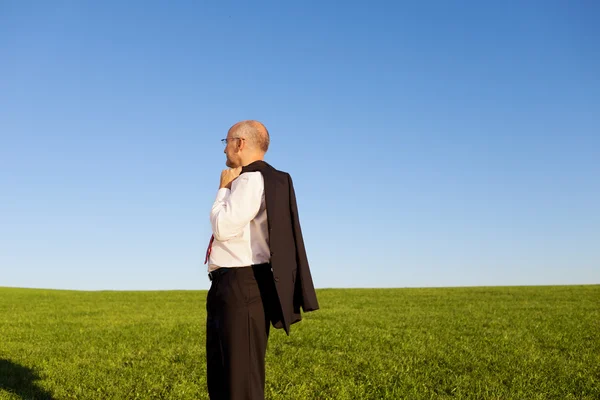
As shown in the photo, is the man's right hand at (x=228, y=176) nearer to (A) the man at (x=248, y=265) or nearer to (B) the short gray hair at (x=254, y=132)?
(A) the man at (x=248, y=265)

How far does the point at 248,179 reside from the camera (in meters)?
5.52

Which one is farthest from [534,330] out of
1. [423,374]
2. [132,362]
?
[132,362]

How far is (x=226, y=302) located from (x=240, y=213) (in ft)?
2.66

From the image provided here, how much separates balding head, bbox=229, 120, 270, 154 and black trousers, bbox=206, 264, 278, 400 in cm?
119

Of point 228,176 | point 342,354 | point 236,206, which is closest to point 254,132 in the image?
point 228,176

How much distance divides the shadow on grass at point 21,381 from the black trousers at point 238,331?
5835mm

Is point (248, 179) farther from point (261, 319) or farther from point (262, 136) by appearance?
point (261, 319)

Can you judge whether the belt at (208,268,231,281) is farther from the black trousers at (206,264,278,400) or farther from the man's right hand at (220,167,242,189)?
the man's right hand at (220,167,242,189)

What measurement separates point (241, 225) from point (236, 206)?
0.62 feet

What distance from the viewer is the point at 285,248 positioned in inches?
225

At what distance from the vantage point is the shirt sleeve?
5.33m

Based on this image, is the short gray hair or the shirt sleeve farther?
the short gray hair

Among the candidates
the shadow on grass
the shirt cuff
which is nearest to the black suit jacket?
the shirt cuff

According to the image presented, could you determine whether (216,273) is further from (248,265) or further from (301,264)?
(301,264)
